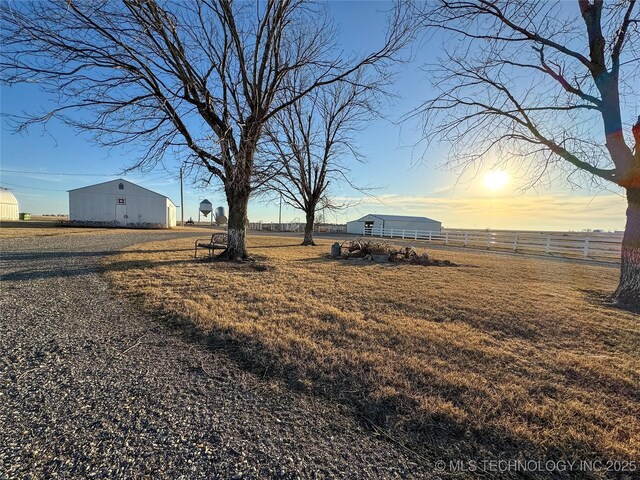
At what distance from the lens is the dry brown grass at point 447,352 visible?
6.48 ft

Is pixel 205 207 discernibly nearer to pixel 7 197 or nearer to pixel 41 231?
pixel 7 197

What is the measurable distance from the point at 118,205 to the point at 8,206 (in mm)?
21612

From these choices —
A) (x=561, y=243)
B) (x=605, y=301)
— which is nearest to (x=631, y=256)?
(x=605, y=301)

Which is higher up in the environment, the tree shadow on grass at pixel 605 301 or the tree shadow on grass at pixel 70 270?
the tree shadow on grass at pixel 70 270

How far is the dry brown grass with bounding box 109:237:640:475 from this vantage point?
1974mm

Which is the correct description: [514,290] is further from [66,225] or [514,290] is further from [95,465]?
[66,225]

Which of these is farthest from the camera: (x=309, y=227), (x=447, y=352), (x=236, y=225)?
(x=309, y=227)

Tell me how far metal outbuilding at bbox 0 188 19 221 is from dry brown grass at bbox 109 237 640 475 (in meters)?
47.1

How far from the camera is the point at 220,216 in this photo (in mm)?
63812

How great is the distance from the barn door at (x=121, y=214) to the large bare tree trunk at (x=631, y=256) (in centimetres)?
3622

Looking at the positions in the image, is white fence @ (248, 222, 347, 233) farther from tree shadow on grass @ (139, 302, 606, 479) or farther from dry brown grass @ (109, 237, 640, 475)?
tree shadow on grass @ (139, 302, 606, 479)

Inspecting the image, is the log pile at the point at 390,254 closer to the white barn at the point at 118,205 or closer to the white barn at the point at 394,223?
the white barn at the point at 118,205

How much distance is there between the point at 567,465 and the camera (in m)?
1.72

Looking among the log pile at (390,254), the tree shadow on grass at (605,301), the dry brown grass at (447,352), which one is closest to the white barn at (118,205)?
the log pile at (390,254)
